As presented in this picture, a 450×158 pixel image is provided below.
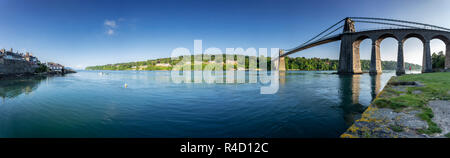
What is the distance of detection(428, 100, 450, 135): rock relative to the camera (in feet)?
14.2

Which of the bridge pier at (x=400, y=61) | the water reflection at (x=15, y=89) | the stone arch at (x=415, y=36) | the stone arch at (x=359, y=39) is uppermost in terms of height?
the stone arch at (x=359, y=39)

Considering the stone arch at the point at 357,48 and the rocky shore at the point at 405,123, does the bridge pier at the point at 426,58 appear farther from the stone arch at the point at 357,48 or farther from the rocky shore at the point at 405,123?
the rocky shore at the point at 405,123

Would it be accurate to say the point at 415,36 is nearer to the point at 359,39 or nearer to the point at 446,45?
the point at 446,45

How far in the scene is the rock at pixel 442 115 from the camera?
171 inches

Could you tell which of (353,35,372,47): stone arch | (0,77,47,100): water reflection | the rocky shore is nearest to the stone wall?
(0,77,47,100): water reflection

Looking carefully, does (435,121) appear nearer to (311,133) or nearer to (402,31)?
(311,133)

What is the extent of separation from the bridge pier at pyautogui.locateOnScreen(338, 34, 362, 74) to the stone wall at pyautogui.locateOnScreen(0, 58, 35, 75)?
10628 cm

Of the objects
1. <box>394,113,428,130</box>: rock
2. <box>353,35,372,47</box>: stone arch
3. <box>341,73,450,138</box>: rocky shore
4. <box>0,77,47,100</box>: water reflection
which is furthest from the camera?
<box>353,35,372,47</box>: stone arch

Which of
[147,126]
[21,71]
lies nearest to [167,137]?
[147,126]

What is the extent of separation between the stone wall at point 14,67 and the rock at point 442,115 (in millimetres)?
86433

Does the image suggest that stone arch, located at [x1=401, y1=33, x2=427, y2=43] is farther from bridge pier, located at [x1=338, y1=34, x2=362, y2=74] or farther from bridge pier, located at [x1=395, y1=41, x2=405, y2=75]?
bridge pier, located at [x1=338, y1=34, x2=362, y2=74]

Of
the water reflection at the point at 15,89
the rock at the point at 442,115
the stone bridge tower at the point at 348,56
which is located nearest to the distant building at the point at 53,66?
the water reflection at the point at 15,89
